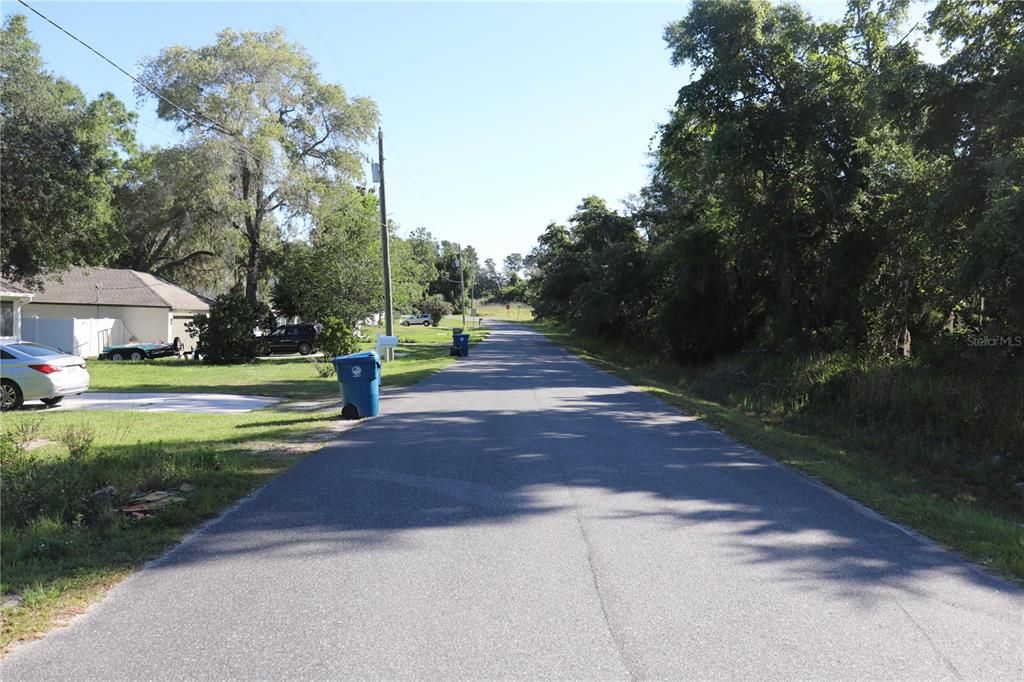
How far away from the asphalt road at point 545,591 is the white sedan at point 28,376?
29.5ft

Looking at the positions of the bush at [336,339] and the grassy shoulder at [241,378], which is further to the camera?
the bush at [336,339]

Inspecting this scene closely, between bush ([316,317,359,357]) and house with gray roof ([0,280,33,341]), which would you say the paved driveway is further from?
house with gray roof ([0,280,33,341])

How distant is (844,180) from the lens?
21938mm

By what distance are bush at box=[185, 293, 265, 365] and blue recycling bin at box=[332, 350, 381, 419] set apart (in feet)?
60.5

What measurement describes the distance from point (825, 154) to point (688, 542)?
19292mm

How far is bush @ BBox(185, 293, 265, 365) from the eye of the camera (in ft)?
97.9

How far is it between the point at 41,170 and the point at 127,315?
864 inches

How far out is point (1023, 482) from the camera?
10.3m

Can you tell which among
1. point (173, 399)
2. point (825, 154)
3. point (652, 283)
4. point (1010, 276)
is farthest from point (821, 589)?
point (652, 283)

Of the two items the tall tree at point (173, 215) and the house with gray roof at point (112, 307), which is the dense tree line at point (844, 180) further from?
the house with gray roof at point (112, 307)

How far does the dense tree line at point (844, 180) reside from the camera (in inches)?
543

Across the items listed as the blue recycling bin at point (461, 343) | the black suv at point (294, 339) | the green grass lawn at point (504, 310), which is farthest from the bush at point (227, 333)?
the green grass lawn at point (504, 310)

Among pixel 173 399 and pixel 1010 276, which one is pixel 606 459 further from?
pixel 173 399

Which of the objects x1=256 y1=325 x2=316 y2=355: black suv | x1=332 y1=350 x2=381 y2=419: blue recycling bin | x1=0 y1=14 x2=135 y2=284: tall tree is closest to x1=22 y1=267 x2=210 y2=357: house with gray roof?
x1=256 y1=325 x2=316 y2=355: black suv
